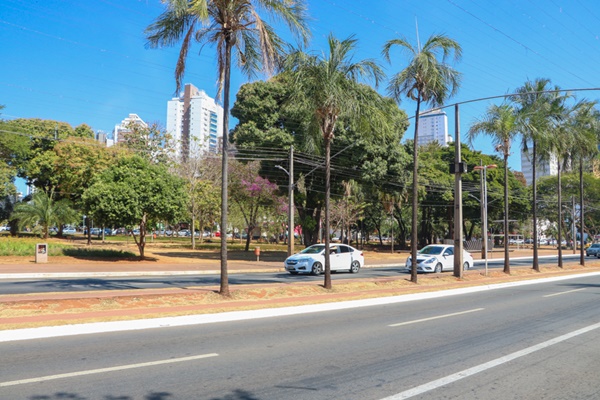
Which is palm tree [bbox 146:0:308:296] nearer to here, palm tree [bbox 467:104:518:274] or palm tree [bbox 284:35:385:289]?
palm tree [bbox 284:35:385:289]

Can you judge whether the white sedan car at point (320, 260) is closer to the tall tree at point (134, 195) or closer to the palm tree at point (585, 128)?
the tall tree at point (134, 195)

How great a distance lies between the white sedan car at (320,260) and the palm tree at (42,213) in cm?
2579

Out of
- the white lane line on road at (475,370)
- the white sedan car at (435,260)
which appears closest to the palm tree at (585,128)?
the white sedan car at (435,260)

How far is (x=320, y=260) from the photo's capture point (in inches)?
922

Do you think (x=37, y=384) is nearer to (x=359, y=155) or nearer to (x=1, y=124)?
(x=359, y=155)

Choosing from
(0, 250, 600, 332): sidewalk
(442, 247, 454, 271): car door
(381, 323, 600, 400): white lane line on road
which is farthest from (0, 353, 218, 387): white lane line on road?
(442, 247, 454, 271): car door

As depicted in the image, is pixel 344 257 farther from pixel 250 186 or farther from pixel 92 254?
pixel 250 186

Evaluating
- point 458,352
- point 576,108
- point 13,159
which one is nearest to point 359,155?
point 576,108

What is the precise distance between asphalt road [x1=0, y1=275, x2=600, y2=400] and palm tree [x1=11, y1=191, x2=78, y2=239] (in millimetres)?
35083

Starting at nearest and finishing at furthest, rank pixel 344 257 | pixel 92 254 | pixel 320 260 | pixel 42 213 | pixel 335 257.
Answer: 1. pixel 320 260
2. pixel 335 257
3. pixel 344 257
4. pixel 92 254
5. pixel 42 213

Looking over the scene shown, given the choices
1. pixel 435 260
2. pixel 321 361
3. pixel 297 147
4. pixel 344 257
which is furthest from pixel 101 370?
pixel 297 147

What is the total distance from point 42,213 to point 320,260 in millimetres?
27787

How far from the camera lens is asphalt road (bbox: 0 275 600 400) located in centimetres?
552

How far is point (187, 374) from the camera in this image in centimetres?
616
